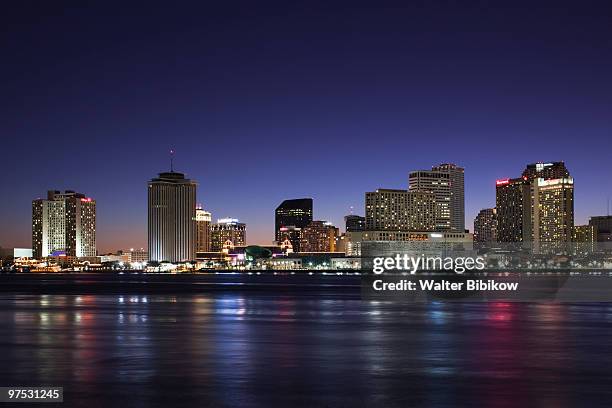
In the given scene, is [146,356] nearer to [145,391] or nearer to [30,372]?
[30,372]

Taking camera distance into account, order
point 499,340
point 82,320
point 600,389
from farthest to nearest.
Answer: point 82,320
point 499,340
point 600,389

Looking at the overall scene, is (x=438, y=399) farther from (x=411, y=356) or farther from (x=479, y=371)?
(x=411, y=356)

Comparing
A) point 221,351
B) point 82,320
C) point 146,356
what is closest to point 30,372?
point 146,356

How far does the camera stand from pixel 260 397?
811 inches

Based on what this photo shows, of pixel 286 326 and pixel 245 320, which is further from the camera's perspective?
pixel 245 320

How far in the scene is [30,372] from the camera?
24.8 metres

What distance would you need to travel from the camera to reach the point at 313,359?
1107 inches

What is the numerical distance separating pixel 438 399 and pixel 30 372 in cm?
1172

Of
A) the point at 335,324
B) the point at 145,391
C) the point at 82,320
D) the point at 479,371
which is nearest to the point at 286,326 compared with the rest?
the point at 335,324

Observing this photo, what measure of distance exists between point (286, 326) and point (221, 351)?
12.1 metres

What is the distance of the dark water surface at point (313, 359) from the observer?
20.8m

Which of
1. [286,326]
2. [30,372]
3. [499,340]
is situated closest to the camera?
[30,372]

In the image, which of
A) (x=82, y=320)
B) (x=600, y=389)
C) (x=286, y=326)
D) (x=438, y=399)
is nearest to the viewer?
(x=438, y=399)

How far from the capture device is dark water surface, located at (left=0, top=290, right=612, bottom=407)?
20766mm
